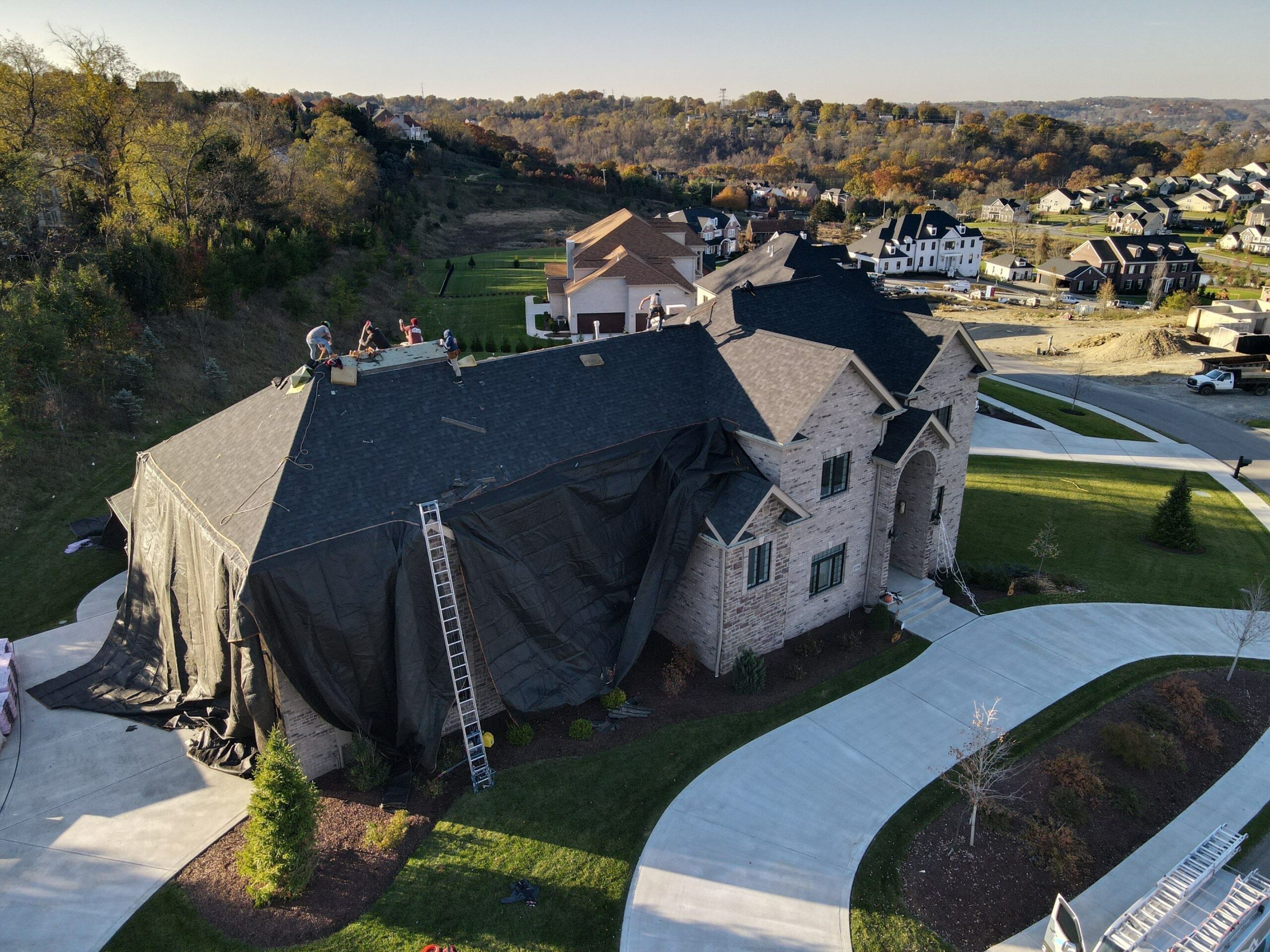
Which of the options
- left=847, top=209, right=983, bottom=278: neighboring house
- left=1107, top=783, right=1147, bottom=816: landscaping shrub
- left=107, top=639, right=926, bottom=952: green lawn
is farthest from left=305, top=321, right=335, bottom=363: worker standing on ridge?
left=847, top=209, right=983, bottom=278: neighboring house

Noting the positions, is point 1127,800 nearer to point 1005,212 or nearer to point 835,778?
point 835,778

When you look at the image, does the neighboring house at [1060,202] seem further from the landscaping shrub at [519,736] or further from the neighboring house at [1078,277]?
the landscaping shrub at [519,736]

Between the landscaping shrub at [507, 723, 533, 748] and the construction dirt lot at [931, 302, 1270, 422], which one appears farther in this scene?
the construction dirt lot at [931, 302, 1270, 422]

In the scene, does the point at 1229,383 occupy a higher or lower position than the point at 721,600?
lower

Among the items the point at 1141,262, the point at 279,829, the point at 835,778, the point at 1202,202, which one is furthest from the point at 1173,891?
the point at 1202,202

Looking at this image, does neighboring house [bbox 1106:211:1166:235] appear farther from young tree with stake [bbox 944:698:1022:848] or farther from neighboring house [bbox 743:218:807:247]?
young tree with stake [bbox 944:698:1022:848]
